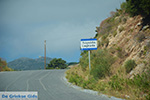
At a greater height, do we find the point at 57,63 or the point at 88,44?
the point at 88,44

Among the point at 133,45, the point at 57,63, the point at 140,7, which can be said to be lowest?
the point at 57,63

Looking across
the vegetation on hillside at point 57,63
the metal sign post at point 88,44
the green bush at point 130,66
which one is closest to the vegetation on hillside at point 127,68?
the green bush at point 130,66

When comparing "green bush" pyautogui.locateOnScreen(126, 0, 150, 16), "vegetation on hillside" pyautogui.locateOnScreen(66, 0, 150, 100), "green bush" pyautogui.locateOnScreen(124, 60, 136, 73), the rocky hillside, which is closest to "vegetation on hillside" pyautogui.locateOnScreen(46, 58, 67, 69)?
the rocky hillside

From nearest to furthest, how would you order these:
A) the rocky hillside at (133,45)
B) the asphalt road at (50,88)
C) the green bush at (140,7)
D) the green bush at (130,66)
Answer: the asphalt road at (50,88)
the rocky hillside at (133,45)
the green bush at (130,66)
the green bush at (140,7)

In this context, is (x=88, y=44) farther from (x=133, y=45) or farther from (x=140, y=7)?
(x=140, y=7)

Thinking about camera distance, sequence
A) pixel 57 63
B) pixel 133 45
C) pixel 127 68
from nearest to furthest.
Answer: pixel 127 68, pixel 133 45, pixel 57 63

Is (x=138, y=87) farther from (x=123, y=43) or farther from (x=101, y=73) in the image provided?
(x=123, y=43)

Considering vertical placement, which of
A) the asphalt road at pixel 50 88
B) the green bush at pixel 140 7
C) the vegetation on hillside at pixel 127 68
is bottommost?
the asphalt road at pixel 50 88

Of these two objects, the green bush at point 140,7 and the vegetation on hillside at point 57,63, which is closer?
the green bush at point 140,7

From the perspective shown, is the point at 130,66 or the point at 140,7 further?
the point at 140,7

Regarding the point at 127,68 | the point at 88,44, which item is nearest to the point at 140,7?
the point at 88,44

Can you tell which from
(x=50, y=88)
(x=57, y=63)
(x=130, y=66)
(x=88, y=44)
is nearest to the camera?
(x=50, y=88)

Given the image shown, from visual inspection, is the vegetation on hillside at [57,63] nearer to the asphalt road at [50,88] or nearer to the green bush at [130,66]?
the asphalt road at [50,88]

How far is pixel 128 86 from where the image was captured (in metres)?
8.95
